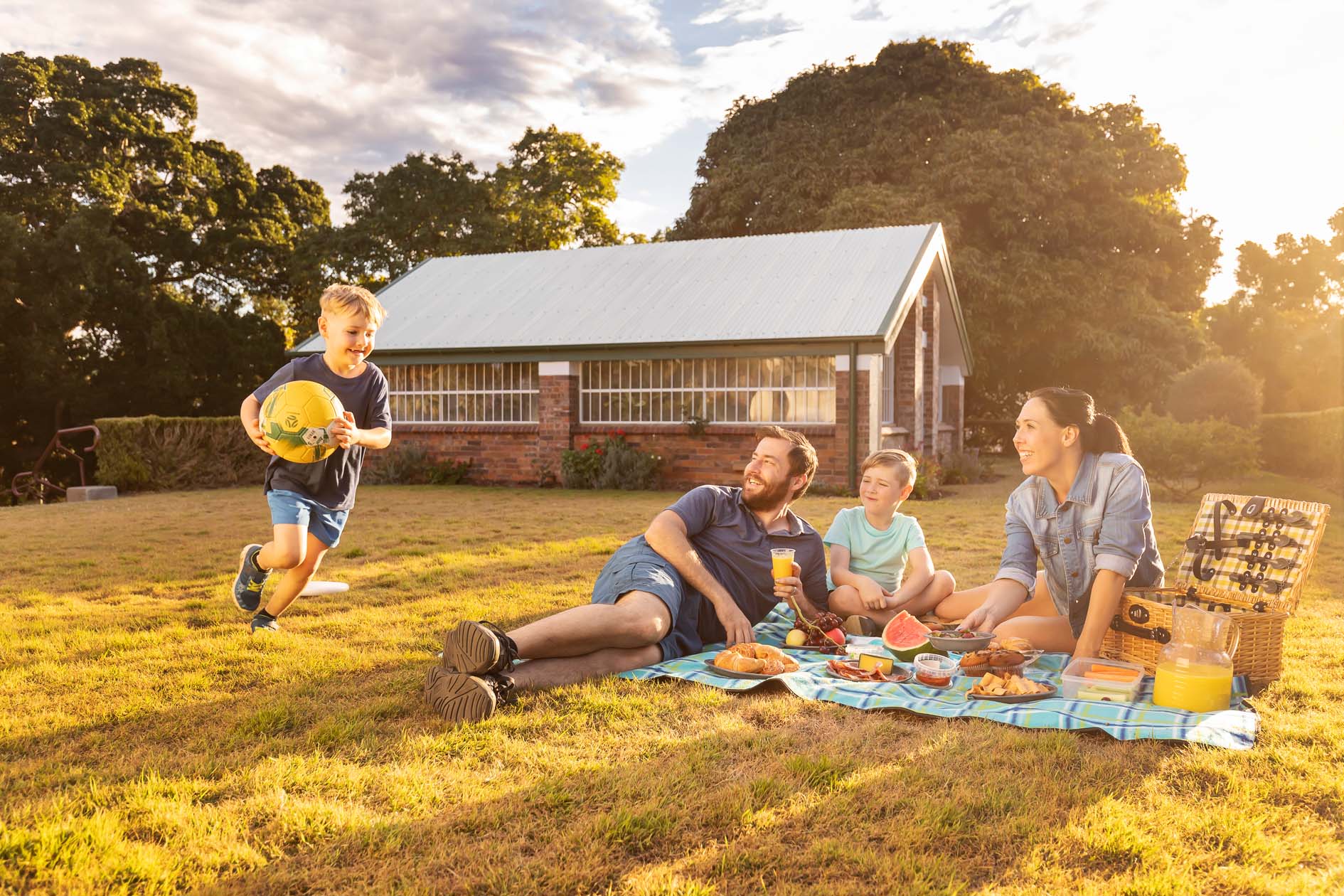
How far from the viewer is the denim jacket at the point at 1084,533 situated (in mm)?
4254

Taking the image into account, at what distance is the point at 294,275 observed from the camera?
90.4 feet

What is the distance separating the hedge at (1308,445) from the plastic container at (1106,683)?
16019mm

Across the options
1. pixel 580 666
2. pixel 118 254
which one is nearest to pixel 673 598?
pixel 580 666

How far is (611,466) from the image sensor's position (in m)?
16.2

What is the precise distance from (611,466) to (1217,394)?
682 inches

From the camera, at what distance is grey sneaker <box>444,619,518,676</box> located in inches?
140

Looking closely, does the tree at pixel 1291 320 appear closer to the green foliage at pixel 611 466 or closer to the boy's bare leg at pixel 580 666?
the green foliage at pixel 611 466

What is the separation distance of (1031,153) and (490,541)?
20.4 metres

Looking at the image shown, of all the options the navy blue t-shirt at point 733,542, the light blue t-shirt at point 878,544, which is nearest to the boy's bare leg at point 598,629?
the navy blue t-shirt at point 733,542

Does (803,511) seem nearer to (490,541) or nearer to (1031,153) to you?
(490,541)

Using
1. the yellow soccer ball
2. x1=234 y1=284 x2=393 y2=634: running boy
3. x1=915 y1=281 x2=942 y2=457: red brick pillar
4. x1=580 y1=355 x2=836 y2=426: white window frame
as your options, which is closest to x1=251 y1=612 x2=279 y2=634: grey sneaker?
x1=234 y1=284 x2=393 y2=634: running boy

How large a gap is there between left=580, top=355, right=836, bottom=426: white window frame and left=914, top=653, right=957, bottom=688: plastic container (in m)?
11.2

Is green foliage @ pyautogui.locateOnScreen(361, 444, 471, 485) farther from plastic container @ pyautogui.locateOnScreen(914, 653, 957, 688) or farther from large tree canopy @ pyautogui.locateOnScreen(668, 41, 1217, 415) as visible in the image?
plastic container @ pyautogui.locateOnScreen(914, 653, 957, 688)

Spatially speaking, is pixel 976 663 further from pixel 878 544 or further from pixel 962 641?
pixel 878 544
